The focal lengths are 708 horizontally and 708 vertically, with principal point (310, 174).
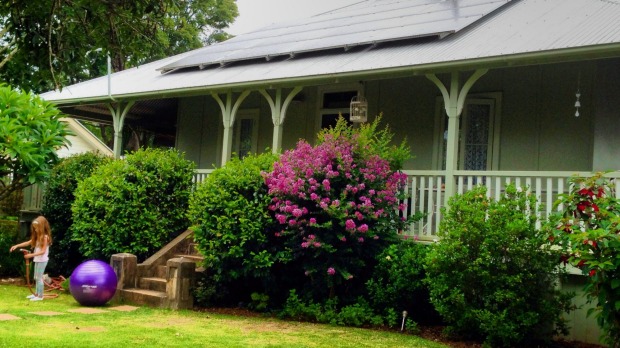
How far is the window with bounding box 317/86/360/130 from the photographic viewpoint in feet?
49.3

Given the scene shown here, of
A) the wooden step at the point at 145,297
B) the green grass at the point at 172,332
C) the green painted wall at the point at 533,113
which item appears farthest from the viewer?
the wooden step at the point at 145,297

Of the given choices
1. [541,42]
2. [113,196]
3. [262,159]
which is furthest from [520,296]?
[113,196]

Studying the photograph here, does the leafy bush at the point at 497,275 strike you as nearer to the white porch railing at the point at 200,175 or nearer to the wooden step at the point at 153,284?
the wooden step at the point at 153,284

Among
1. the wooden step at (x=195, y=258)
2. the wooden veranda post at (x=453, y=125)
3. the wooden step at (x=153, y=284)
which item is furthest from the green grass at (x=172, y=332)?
the wooden veranda post at (x=453, y=125)

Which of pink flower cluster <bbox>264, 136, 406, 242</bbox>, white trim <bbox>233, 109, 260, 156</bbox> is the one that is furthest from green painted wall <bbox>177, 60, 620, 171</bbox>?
pink flower cluster <bbox>264, 136, 406, 242</bbox>

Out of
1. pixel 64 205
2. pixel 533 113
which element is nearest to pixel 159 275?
pixel 64 205

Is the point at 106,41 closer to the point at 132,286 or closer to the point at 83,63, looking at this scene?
the point at 83,63

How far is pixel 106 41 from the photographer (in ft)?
26.2

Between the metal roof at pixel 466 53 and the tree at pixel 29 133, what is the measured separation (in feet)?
8.03

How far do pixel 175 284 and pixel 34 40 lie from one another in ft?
17.0

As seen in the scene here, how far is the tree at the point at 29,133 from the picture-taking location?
12414 mm

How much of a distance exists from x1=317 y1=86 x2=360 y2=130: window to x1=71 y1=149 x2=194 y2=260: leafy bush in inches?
132

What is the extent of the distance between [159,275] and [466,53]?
6.36m

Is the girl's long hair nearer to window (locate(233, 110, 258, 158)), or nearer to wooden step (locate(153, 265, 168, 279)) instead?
wooden step (locate(153, 265, 168, 279))
